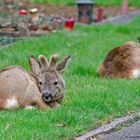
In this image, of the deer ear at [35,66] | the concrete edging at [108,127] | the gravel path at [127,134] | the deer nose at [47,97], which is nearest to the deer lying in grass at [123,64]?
the concrete edging at [108,127]

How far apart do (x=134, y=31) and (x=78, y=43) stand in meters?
4.01

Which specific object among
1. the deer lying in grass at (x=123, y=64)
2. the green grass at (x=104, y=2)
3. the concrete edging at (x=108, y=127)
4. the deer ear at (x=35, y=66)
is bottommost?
the green grass at (x=104, y=2)

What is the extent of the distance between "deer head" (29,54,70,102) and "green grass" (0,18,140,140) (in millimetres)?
211

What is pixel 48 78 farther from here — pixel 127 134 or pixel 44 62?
pixel 127 134

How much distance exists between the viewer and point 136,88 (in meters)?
12.8

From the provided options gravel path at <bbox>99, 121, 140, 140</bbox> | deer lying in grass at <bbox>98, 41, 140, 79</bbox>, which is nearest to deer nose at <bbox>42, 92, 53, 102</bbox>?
gravel path at <bbox>99, 121, 140, 140</bbox>

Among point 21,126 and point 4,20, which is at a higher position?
point 21,126

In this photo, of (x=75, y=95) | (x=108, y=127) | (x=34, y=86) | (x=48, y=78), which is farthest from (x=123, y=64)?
(x=108, y=127)

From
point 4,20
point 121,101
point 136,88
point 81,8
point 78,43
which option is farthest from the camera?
point 81,8

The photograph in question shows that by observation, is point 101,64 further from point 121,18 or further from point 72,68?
point 121,18

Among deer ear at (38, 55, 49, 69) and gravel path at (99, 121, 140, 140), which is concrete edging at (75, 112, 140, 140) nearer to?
gravel path at (99, 121, 140, 140)

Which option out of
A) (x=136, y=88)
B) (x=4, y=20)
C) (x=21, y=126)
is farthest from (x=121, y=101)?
(x=4, y=20)

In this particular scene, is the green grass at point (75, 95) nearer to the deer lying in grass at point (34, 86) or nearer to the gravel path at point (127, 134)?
the deer lying in grass at point (34, 86)

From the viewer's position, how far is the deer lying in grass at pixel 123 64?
14375 millimetres
